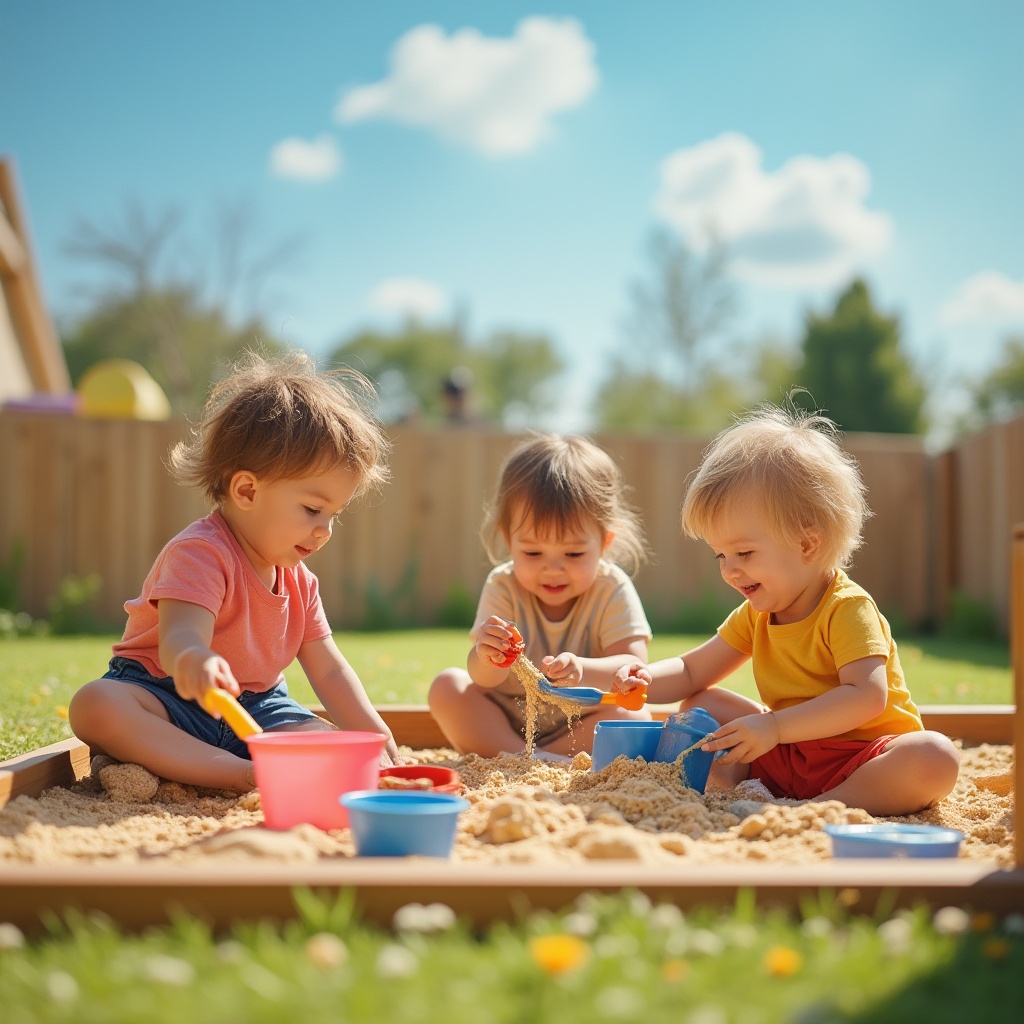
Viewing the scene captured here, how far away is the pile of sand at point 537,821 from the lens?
1584 mm

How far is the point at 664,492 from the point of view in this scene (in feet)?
29.6

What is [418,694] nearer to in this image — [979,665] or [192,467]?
[192,467]

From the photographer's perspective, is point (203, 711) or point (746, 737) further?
point (203, 711)

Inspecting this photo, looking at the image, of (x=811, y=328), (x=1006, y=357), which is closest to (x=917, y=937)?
(x=811, y=328)

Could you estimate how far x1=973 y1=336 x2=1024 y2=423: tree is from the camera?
2852 cm

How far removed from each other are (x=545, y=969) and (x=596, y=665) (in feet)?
5.60

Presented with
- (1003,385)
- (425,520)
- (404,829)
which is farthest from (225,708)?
(1003,385)

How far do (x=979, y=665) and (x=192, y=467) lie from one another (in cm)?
480

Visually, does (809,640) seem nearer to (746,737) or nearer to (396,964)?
(746,737)

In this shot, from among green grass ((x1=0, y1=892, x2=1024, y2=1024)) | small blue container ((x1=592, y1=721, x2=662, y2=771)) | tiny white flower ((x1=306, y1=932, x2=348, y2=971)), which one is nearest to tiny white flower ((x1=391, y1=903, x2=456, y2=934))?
green grass ((x1=0, y1=892, x2=1024, y2=1024))

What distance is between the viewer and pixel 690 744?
7.27ft

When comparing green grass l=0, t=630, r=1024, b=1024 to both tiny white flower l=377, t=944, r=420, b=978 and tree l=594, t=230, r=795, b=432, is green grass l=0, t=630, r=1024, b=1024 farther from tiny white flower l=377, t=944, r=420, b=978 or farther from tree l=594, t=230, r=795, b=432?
tree l=594, t=230, r=795, b=432

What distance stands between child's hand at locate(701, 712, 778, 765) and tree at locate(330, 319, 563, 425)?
30846 millimetres

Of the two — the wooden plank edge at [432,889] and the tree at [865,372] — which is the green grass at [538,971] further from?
the tree at [865,372]
